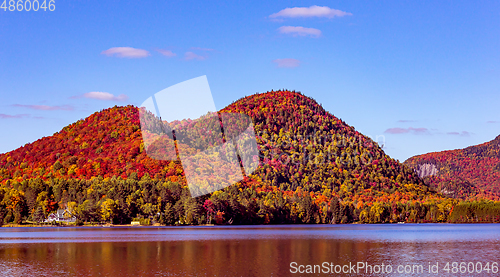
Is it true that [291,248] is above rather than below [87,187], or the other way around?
below

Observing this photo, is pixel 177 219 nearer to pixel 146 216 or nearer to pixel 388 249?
pixel 146 216

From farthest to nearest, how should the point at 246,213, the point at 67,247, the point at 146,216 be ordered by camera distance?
the point at 246,213
the point at 146,216
the point at 67,247

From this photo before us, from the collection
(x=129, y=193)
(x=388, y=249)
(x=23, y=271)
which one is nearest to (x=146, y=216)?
(x=129, y=193)

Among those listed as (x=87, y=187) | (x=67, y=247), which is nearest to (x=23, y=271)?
(x=67, y=247)

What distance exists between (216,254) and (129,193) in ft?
367

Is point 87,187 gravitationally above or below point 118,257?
above

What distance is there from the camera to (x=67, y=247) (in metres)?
79.5

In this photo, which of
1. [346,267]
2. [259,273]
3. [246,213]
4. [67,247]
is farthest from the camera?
[246,213]

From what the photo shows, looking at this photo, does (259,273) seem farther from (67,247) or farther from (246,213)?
(246,213)

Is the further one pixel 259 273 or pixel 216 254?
pixel 216 254

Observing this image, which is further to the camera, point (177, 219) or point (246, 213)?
point (246, 213)

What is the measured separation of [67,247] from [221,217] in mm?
105732

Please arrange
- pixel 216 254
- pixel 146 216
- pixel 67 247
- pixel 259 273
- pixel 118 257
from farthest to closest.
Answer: pixel 146 216
pixel 67 247
pixel 216 254
pixel 118 257
pixel 259 273

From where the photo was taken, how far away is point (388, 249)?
80.1 m
